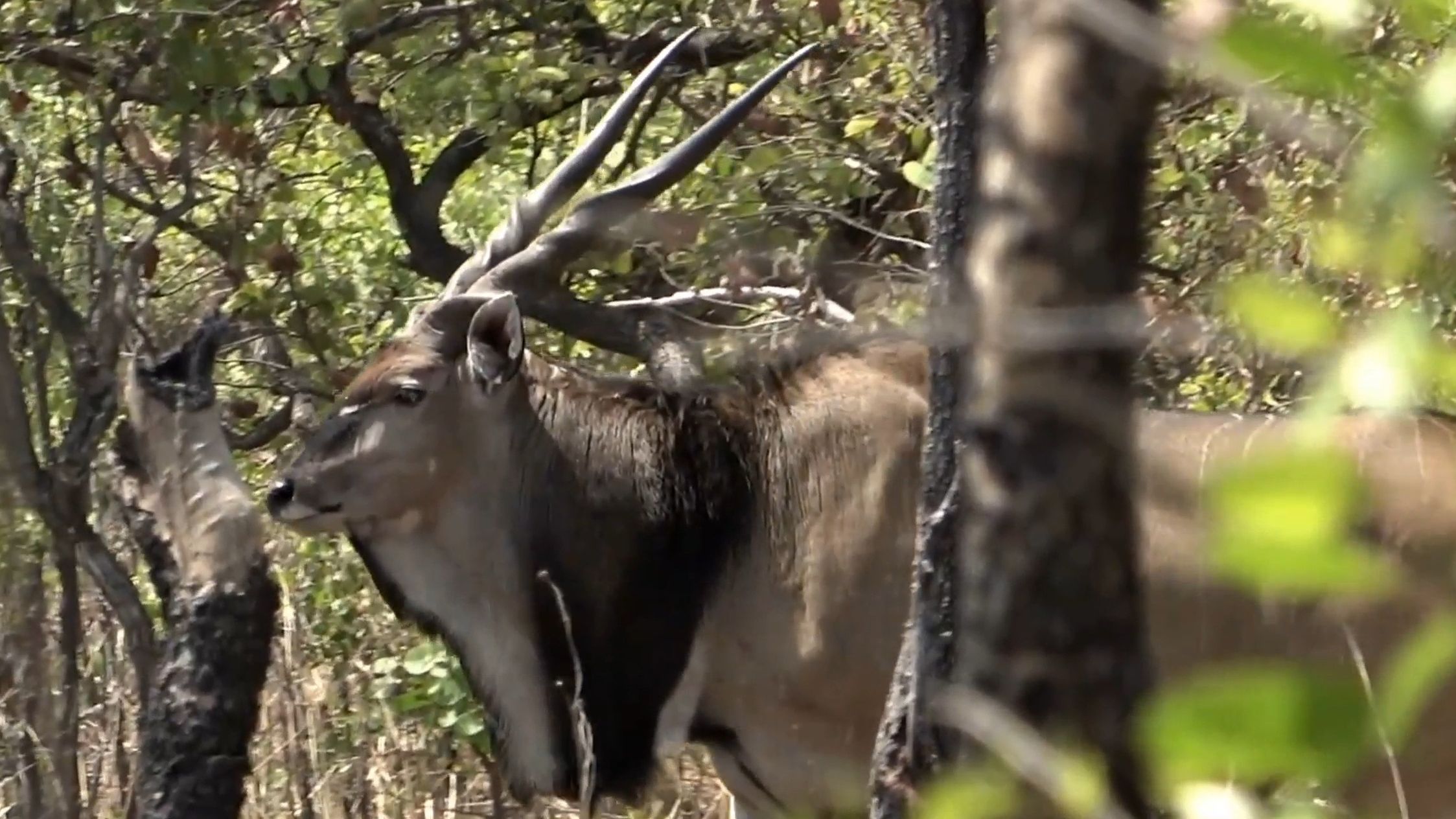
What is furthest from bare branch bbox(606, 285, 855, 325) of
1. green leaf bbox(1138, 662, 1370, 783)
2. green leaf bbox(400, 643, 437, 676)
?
green leaf bbox(1138, 662, 1370, 783)

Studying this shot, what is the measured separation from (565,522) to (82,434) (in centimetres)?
95

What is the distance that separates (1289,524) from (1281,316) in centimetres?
8

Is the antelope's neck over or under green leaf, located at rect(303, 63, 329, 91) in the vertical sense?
under

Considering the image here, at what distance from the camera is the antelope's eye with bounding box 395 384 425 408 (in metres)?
3.94

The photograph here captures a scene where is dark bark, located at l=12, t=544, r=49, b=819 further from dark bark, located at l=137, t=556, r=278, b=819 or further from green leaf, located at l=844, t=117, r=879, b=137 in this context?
green leaf, located at l=844, t=117, r=879, b=137

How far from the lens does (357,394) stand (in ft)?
13.0

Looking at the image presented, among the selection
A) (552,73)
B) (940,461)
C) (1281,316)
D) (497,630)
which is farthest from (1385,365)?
(552,73)

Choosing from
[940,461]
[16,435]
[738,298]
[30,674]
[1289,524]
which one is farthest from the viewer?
[738,298]

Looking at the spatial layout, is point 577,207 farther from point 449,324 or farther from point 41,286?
point 41,286

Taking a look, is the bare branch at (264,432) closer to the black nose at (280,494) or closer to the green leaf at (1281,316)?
the black nose at (280,494)

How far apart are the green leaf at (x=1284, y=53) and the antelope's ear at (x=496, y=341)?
10.8 ft

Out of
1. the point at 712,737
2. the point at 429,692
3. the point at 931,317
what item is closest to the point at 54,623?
the point at 429,692

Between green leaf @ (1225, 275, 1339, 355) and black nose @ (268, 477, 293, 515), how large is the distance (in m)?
3.28

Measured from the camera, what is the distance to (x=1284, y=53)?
60cm
